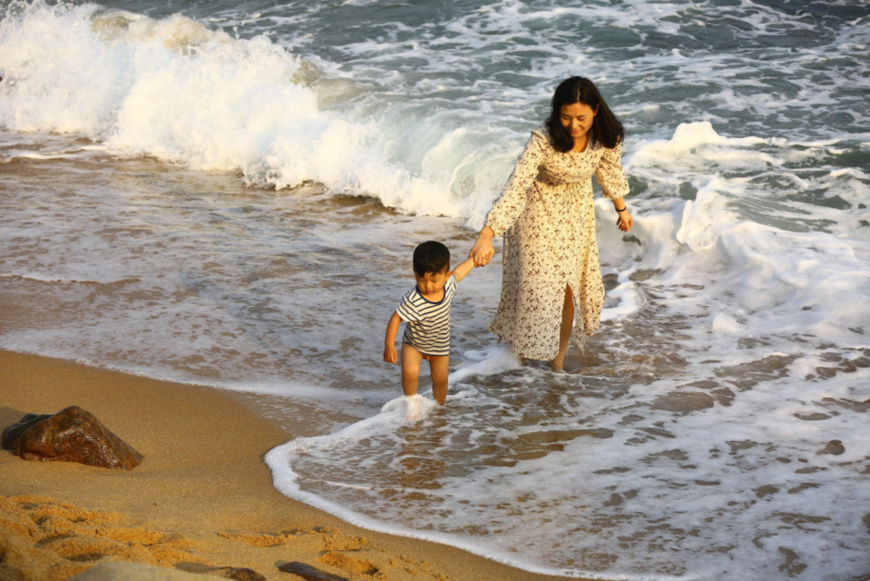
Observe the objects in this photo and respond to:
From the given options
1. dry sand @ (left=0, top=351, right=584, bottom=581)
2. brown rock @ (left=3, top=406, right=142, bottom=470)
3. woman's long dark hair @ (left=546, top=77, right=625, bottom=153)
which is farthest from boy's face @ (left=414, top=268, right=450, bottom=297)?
brown rock @ (left=3, top=406, right=142, bottom=470)

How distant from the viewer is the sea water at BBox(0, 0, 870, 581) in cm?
390

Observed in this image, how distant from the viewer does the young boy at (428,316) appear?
4.27 metres

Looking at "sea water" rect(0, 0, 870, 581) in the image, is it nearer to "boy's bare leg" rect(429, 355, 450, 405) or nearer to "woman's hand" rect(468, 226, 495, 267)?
"boy's bare leg" rect(429, 355, 450, 405)

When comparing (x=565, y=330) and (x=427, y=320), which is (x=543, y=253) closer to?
(x=565, y=330)

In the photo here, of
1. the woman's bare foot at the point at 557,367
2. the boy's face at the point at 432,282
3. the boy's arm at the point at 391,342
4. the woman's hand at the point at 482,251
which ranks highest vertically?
the woman's hand at the point at 482,251

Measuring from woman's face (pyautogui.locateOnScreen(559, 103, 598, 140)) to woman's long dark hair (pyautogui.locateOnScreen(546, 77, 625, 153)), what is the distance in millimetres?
18

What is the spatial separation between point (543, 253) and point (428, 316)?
85 cm

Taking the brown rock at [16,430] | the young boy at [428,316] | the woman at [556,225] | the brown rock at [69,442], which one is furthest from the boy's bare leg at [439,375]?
the brown rock at [16,430]

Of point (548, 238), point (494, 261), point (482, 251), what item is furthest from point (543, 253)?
point (494, 261)

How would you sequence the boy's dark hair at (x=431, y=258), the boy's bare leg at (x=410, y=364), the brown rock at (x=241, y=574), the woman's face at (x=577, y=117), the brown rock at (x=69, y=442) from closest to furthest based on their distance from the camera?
the brown rock at (x=241, y=574)
the brown rock at (x=69, y=442)
the boy's dark hair at (x=431, y=258)
the woman's face at (x=577, y=117)
the boy's bare leg at (x=410, y=364)

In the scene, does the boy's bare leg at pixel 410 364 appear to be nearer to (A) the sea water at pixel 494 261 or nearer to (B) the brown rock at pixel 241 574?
(A) the sea water at pixel 494 261

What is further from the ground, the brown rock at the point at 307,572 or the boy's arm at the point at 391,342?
the boy's arm at the point at 391,342

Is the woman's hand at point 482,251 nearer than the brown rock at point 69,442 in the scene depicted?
No

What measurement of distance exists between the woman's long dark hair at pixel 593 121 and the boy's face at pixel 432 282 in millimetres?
903
